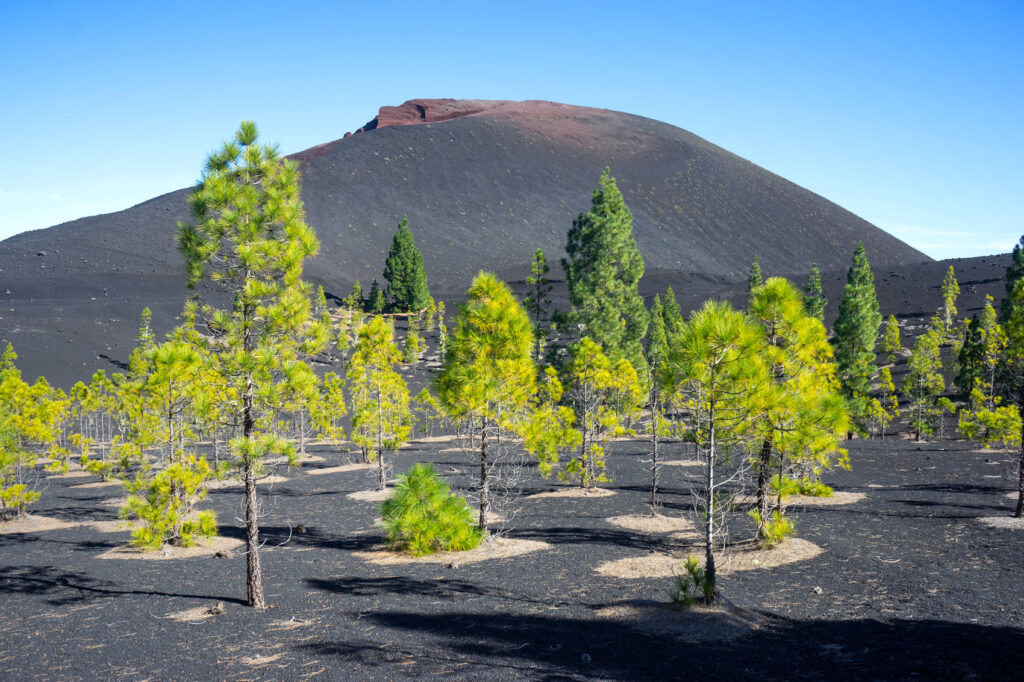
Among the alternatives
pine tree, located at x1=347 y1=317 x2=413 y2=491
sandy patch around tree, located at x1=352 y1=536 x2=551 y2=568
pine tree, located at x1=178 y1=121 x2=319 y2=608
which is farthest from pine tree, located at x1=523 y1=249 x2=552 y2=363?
pine tree, located at x1=178 y1=121 x2=319 y2=608

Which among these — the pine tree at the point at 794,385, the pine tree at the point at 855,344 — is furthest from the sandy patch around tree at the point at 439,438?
the pine tree at the point at 794,385

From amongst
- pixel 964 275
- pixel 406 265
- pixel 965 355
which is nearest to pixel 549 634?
pixel 965 355

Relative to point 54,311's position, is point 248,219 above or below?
below

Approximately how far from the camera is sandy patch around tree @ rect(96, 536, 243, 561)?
1688 centimetres

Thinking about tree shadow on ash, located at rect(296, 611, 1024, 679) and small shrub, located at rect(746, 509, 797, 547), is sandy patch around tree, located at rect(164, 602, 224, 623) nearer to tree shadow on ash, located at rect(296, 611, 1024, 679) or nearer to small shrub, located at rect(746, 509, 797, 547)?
tree shadow on ash, located at rect(296, 611, 1024, 679)

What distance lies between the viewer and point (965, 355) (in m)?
42.4

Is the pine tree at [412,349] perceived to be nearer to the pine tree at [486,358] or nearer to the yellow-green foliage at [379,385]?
the yellow-green foliage at [379,385]

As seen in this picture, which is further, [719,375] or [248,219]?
[248,219]

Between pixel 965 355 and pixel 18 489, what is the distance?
51.0 metres

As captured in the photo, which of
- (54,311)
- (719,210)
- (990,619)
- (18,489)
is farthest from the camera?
(719,210)

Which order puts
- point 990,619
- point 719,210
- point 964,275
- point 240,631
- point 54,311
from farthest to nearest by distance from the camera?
1. point 719,210
2. point 964,275
3. point 54,311
4. point 240,631
5. point 990,619

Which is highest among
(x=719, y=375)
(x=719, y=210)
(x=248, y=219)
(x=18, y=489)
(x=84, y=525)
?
(x=719, y=210)

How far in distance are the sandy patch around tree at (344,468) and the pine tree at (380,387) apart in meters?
5.18

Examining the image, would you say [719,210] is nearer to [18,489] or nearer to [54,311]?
[54,311]
